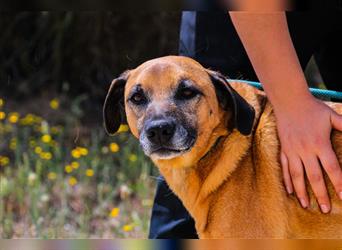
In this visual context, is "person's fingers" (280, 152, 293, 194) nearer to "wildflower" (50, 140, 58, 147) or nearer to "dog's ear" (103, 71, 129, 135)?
"dog's ear" (103, 71, 129, 135)

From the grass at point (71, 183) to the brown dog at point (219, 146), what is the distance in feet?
3.69

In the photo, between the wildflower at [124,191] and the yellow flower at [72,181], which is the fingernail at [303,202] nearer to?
the wildflower at [124,191]

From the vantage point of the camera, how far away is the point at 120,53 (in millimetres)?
4891

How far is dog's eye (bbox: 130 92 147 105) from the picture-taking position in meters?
2.35

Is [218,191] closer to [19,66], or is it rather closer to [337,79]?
[337,79]

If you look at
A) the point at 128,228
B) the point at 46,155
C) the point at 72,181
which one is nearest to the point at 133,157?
the point at 72,181

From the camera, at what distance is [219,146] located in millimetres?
2453

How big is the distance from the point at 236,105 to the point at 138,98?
0.96 ft

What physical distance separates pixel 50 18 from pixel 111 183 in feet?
4.74

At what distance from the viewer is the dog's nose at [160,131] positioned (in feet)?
7.27

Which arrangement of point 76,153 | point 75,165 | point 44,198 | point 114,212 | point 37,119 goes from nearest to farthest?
point 114,212
point 44,198
point 76,153
point 75,165
point 37,119

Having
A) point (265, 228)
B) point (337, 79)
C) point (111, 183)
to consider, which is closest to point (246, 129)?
point (265, 228)

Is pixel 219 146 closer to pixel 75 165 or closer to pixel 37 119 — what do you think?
pixel 75 165

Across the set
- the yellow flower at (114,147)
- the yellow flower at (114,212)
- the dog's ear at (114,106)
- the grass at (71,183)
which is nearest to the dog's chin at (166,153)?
the dog's ear at (114,106)
